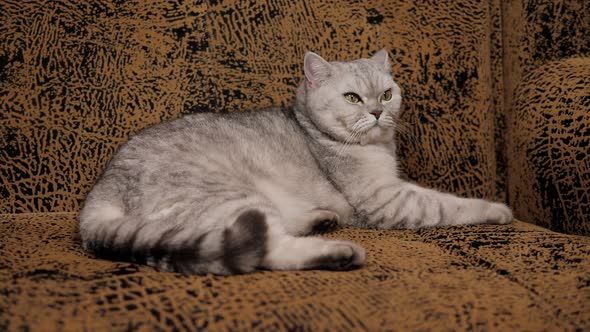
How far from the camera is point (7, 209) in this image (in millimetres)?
1624

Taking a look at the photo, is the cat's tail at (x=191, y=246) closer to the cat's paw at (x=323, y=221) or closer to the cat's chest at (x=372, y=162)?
the cat's paw at (x=323, y=221)

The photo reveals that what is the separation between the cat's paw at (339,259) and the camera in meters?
1.04

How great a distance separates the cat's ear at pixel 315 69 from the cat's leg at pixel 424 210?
49cm

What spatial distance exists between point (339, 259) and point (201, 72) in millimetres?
1011

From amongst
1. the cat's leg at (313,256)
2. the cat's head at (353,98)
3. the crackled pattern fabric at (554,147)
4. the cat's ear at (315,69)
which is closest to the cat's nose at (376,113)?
the cat's head at (353,98)

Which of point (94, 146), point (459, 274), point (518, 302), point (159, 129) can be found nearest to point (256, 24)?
point (159, 129)

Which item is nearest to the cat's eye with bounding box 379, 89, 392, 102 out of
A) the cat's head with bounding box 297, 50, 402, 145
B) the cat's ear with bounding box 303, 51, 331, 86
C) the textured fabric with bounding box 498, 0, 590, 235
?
the cat's head with bounding box 297, 50, 402, 145

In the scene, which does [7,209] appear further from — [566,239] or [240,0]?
[566,239]

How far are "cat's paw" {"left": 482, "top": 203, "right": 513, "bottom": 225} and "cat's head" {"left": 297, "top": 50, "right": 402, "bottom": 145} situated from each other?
449mm

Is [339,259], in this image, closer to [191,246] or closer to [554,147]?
[191,246]

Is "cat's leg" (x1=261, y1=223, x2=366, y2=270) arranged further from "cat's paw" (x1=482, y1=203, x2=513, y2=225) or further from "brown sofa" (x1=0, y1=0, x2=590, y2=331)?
"cat's paw" (x1=482, y1=203, x2=513, y2=225)

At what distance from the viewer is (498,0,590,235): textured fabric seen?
139 centimetres

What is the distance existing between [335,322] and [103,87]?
1.32 m

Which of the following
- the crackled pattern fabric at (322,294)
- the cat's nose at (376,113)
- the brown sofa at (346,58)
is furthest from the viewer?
the cat's nose at (376,113)
